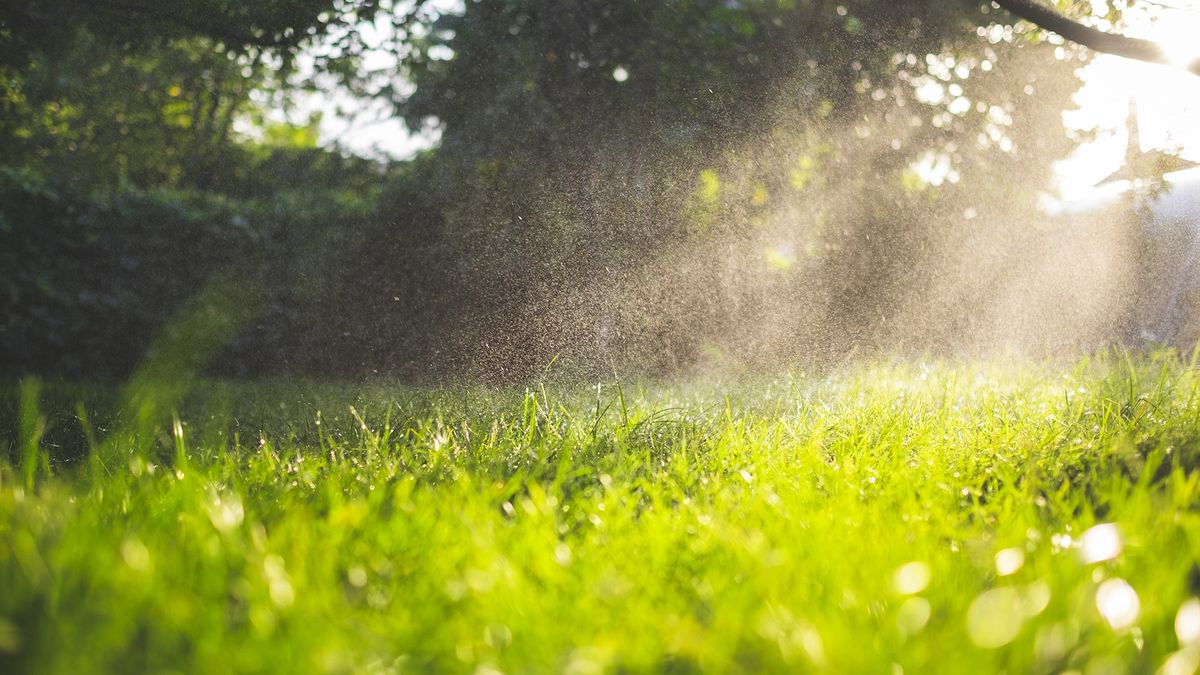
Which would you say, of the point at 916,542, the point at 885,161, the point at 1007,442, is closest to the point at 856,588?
the point at 916,542

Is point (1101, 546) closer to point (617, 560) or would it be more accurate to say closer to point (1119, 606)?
point (1119, 606)

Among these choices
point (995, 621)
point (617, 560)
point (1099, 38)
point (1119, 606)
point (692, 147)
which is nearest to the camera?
point (995, 621)

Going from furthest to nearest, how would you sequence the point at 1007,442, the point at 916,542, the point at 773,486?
the point at 1007,442
the point at 773,486
the point at 916,542

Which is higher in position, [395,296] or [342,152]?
[342,152]

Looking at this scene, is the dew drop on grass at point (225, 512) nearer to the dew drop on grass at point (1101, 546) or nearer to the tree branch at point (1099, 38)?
the dew drop on grass at point (1101, 546)

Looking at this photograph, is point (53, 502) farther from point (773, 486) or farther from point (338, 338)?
point (338, 338)

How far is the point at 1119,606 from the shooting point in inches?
38.2

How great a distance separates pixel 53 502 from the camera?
1269mm

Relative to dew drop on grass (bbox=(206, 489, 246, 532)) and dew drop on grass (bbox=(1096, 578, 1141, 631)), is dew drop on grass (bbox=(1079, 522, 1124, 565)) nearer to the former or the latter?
dew drop on grass (bbox=(1096, 578, 1141, 631))

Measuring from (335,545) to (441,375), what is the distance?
4.90 m

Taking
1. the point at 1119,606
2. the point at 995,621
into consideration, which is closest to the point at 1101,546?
the point at 1119,606

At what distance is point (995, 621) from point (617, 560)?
29.2 inches

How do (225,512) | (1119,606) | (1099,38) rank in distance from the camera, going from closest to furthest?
(1119,606) → (225,512) → (1099,38)

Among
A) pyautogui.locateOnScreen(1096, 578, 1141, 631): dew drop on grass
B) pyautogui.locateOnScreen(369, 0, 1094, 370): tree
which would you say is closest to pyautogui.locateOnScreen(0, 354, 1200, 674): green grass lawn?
pyautogui.locateOnScreen(1096, 578, 1141, 631): dew drop on grass
